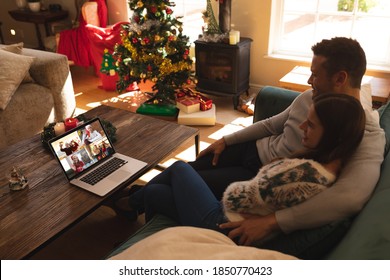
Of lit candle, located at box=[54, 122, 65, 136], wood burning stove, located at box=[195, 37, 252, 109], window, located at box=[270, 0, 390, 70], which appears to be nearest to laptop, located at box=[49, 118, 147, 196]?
lit candle, located at box=[54, 122, 65, 136]

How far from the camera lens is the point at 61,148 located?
162 cm

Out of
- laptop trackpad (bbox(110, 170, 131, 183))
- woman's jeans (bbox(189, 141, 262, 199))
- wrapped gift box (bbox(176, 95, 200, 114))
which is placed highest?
laptop trackpad (bbox(110, 170, 131, 183))

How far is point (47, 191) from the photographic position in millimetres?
1578

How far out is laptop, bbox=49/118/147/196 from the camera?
1.62 metres

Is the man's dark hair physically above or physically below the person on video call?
above

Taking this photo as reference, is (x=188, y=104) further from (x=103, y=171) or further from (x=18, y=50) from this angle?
(x=103, y=171)

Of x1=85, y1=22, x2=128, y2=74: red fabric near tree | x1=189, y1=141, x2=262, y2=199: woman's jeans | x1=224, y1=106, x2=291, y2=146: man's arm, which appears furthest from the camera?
x1=85, y1=22, x2=128, y2=74: red fabric near tree

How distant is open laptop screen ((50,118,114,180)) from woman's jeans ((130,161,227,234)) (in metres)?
0.29

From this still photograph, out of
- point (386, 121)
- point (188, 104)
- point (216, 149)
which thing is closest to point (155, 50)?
point (188, 104)

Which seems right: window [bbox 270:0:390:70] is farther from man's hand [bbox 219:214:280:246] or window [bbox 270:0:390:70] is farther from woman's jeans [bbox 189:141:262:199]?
man's hand [bbox 219:214:280:246]

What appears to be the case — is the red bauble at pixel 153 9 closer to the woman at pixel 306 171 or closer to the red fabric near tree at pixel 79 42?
the red fabric near tree at pixel 79 42

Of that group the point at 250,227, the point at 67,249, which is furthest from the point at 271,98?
the point at 67,249

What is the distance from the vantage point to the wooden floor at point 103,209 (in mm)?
1876

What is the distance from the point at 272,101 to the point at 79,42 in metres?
2.89
